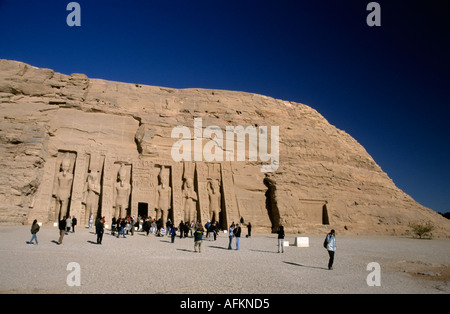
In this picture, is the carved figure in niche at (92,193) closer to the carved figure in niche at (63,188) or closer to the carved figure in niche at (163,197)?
the carved figure in niche at (63,188)

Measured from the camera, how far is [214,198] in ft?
76.9

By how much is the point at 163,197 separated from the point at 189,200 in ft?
5.75

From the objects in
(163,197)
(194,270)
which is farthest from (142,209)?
(194,270)

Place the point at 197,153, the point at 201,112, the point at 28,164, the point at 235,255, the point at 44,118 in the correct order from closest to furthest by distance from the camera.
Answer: the point at 235,255
the point at 28,164
the point at 44,118
the point at 197,153
the point at 201,112

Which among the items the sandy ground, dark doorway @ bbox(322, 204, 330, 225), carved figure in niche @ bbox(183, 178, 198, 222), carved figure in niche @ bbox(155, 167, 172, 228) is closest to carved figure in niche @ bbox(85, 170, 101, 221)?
carved figure in niche @ bbox(155, 167, 172, 228)

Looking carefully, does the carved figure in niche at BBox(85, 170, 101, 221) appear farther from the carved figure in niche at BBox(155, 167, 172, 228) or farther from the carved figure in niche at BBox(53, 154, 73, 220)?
the carved figure in niche at BBox(155, 167, 172, 228)

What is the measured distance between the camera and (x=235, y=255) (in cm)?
1247

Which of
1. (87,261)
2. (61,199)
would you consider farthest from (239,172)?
(87,261)

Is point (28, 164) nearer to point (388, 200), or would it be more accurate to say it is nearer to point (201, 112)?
point (201, 112)

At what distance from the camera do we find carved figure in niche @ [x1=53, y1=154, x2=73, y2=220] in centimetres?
2000

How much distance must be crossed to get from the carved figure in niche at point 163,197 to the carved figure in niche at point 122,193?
1.95 m

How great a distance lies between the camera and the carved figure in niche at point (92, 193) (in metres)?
20.3
